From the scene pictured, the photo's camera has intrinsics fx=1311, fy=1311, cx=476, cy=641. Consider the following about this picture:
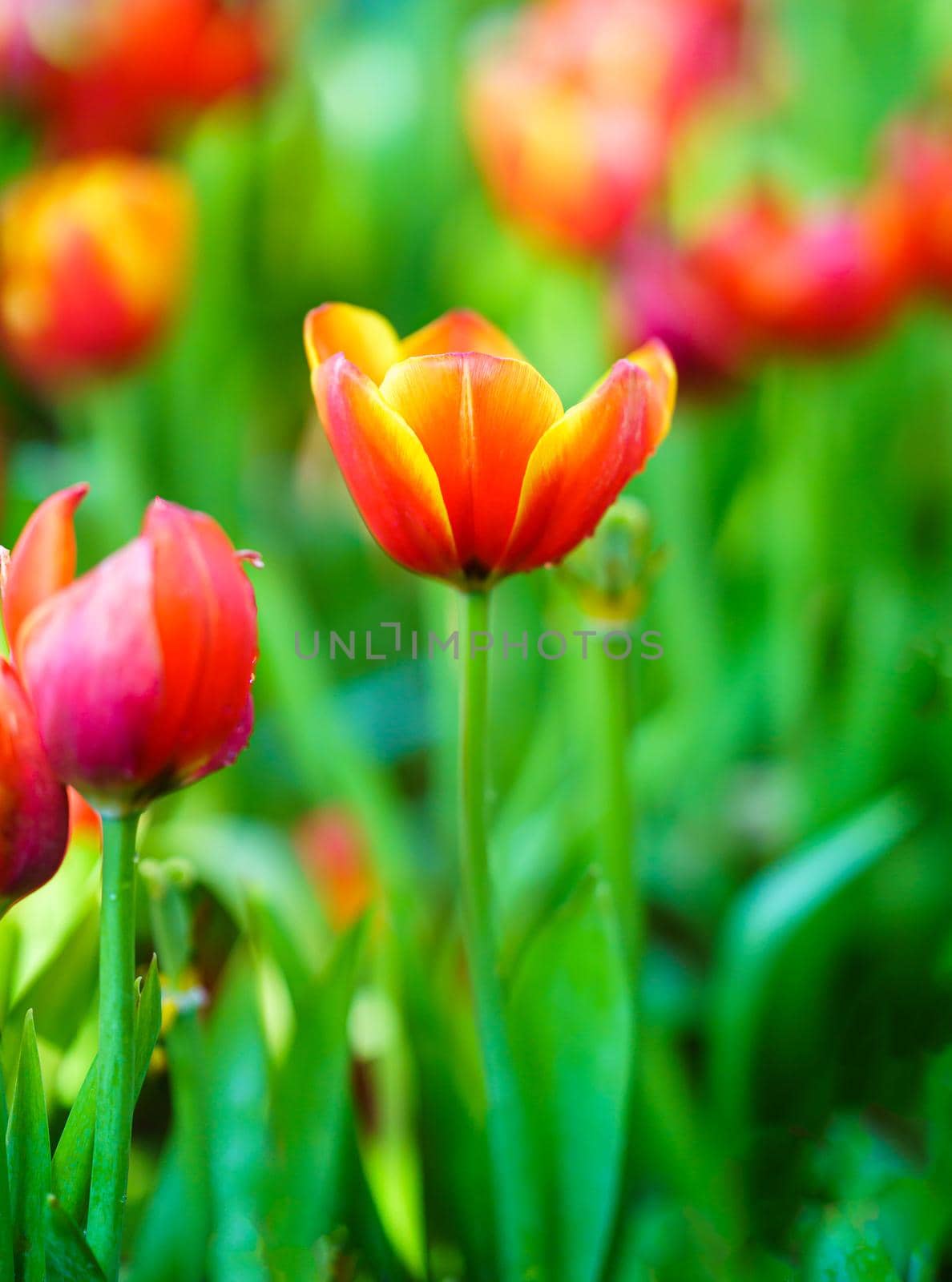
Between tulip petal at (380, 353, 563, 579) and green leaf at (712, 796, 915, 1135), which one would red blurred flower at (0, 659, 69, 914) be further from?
green leaf at (712, 796, 915, 1135)

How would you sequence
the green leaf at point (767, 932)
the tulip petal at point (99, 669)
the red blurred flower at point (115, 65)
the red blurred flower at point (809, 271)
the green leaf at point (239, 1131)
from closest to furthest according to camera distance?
the tulip petal at point (99, 669) → the green leaf at point (239, 1131) → the green leaf at point (767, 932) → the red blurred flower at point (809, 271) → the red blurred flower at point (115, 65)

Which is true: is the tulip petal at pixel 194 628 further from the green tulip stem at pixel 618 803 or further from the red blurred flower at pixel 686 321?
the red blurred flower at pixel 686 321

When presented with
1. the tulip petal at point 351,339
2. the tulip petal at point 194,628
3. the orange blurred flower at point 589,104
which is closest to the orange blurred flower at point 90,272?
the orange blurred flower at point 589,104

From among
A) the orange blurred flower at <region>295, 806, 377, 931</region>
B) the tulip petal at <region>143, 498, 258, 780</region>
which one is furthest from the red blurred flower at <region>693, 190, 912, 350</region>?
the tulip petal at <region>143, 498, 258, 780</region>

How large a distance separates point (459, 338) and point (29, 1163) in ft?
0.97

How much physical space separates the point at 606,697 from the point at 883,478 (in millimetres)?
744

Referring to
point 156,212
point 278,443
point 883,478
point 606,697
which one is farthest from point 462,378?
point 278,443

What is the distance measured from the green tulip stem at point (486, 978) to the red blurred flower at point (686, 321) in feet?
1.46

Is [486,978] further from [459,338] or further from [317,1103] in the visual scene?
[459,338]

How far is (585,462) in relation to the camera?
37 centimetres

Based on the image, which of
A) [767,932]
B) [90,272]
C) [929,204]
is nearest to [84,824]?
[767,932]

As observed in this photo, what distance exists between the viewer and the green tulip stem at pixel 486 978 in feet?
1.32

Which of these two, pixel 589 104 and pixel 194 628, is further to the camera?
pixel 589 104

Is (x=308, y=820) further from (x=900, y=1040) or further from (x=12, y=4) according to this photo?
(x=12, y=4)
